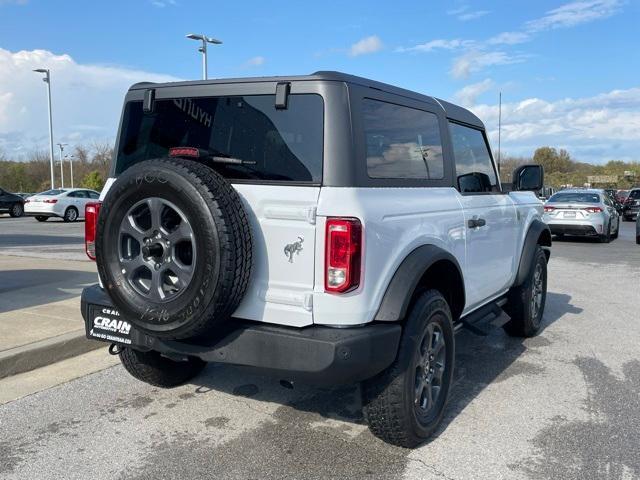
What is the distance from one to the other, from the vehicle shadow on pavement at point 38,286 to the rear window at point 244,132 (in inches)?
A: 139

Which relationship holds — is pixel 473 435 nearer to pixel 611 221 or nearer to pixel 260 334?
pixel 260 334

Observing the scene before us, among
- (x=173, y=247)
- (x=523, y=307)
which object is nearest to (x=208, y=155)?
(x=173, y=247)

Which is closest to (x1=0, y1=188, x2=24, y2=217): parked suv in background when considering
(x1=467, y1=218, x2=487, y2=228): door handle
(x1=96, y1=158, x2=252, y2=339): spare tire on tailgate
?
(x1=96, y1=158, x2=252, y2=339): spare tire on tailgate

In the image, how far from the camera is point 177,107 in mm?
3641

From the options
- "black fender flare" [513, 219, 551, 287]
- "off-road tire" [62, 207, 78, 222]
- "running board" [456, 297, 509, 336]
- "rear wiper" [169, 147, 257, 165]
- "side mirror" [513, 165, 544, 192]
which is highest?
"rear wiper" [169, 147, 257, 165]

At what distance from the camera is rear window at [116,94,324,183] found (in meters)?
3.12

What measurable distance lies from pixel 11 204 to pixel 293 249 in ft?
89.7

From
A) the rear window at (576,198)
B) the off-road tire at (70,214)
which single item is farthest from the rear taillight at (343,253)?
the off-road tire at (70,214)

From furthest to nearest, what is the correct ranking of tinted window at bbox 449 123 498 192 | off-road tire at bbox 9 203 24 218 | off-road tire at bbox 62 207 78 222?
off-road tire at bbox 9 203 24 218 < off-road tire at bbox 62 207 78 222 < tinted window at bbox 449 123 498 192

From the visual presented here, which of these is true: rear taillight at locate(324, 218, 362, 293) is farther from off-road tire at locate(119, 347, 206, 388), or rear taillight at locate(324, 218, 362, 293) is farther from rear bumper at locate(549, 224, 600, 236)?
rear bumper at locate(549, 224, 600, 236)

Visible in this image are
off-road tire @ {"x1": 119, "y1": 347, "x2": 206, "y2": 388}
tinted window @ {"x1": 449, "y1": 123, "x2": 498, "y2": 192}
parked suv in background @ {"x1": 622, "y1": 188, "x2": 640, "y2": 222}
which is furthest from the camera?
parked suv in background @ {"x1": 622, "y1": 188, "x2": 640, "y2": 222}

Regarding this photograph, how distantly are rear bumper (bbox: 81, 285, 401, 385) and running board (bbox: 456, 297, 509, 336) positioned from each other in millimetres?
1382

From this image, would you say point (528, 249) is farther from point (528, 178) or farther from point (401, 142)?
point (401, 142)

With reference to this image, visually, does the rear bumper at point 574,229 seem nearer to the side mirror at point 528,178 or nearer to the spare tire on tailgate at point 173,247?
the side mirror at point 528,178
